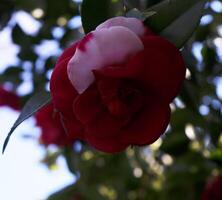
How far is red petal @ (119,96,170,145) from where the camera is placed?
2.31ft

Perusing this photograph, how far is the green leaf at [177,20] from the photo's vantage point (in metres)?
0.74

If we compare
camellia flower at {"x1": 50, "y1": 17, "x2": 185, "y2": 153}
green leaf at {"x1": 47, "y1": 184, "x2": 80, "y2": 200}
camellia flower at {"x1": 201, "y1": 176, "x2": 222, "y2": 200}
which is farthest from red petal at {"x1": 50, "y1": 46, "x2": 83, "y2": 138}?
green leaf at {"x1": 47, "y1": 184, "x2": 80, "y2": 200}

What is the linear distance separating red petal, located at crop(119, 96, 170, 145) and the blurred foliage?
0.63m

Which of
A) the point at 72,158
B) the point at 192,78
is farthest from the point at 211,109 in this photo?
the point at 72,158

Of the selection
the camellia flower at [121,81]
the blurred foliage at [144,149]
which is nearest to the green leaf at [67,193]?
the blurred foliage at [144,149]

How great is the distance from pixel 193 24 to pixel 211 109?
2.32 feet

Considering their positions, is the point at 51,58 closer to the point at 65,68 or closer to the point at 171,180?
the point at 171,180

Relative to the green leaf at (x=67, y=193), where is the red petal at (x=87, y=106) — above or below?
above

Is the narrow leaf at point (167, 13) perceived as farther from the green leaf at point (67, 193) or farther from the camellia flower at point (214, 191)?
the green leaf at point (67, 193)

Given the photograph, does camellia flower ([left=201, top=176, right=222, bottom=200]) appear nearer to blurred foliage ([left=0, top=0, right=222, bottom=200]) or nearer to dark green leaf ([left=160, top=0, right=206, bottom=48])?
blurred foliage ([left=0, top=0, right=222, bottom=200])

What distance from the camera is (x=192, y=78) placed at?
1.15m

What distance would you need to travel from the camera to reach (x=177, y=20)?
2.46 ft

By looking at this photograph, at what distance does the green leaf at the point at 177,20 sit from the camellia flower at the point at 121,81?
0.03 metres

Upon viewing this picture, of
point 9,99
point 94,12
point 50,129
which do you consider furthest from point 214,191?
point 94,12
